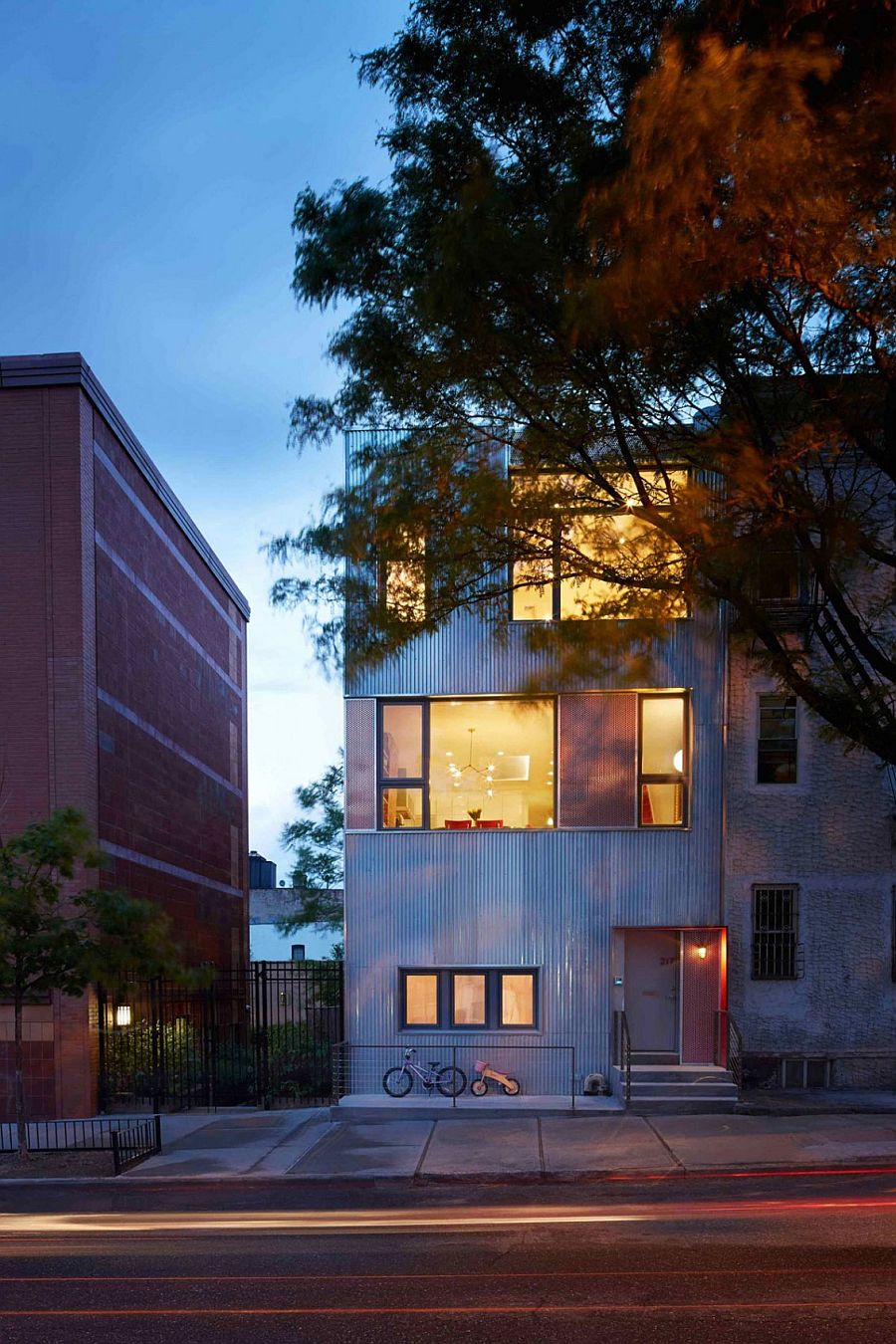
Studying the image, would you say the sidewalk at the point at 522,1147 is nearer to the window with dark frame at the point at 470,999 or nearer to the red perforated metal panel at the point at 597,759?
the window with dark frame at the point at 470,999

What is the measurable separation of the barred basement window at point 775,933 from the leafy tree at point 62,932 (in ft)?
29.7

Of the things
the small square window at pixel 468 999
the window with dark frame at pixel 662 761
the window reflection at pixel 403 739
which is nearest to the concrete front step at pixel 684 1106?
the small square window at pixel 468 999

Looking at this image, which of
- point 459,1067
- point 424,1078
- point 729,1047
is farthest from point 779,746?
point 424,1078

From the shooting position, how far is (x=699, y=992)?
1912 cm

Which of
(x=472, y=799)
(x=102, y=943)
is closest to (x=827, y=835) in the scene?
(x=472, y=799)

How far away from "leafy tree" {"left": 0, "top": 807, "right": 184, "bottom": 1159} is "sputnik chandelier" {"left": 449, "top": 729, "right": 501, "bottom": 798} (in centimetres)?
542

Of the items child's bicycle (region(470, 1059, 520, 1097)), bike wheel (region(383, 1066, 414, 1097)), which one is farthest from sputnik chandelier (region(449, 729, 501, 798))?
bike wheel (region(383, 1066, 414, 1097))

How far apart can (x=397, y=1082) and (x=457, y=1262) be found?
909cm

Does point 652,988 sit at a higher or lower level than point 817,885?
lower

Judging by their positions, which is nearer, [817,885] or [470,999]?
[470,999]

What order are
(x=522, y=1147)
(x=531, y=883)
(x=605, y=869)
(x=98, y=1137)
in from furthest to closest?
1. (x=531, y=883)
2. (x=605, y=869)
3. (x=98, y=1137)
4. (x=522, y=1147)

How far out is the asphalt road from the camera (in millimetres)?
8195

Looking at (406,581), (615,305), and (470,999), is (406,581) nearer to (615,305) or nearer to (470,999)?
(615,305)

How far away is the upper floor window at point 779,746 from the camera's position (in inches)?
781
